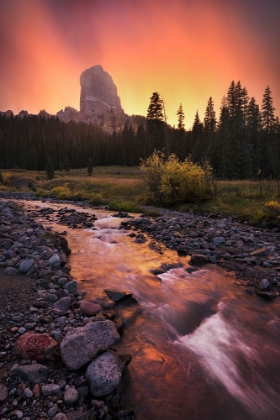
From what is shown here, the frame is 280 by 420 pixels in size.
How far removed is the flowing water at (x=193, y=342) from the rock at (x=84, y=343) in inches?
20.1

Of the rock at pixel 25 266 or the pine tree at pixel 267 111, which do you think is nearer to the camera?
the rock at pixel 25 266

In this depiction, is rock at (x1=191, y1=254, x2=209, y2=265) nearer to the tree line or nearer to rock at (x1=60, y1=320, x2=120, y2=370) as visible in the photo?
rock at (x1=60, y1=320, x2=120, y2=370)

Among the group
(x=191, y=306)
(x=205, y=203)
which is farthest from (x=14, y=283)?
(x=205, y=203)

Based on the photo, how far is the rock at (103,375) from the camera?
12.0 ft

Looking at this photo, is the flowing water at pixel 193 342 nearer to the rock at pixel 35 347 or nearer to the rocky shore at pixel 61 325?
the rocky shore at pixel 61 325

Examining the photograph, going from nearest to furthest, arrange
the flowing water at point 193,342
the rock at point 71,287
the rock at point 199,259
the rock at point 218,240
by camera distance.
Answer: the flowing water at point 193,342 → the rock at point 71,287 → the rock at point 199,259 → the rock at point 218,240

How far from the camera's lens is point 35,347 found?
4.20 meters

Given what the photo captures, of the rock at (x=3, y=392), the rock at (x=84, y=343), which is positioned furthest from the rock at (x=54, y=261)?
the rock at (x=3, y=392)

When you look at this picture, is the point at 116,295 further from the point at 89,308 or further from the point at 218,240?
the point at 218,240

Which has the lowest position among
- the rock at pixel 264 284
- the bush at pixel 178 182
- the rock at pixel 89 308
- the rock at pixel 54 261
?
the rock at pixel 264 284

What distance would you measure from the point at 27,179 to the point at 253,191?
1698 inches

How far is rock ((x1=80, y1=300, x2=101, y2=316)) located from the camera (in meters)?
5.70

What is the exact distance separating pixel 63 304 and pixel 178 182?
17.3m

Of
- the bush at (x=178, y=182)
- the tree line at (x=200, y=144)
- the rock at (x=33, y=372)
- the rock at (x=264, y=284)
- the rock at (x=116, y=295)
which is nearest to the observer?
the rock at (x=33, y=372)
